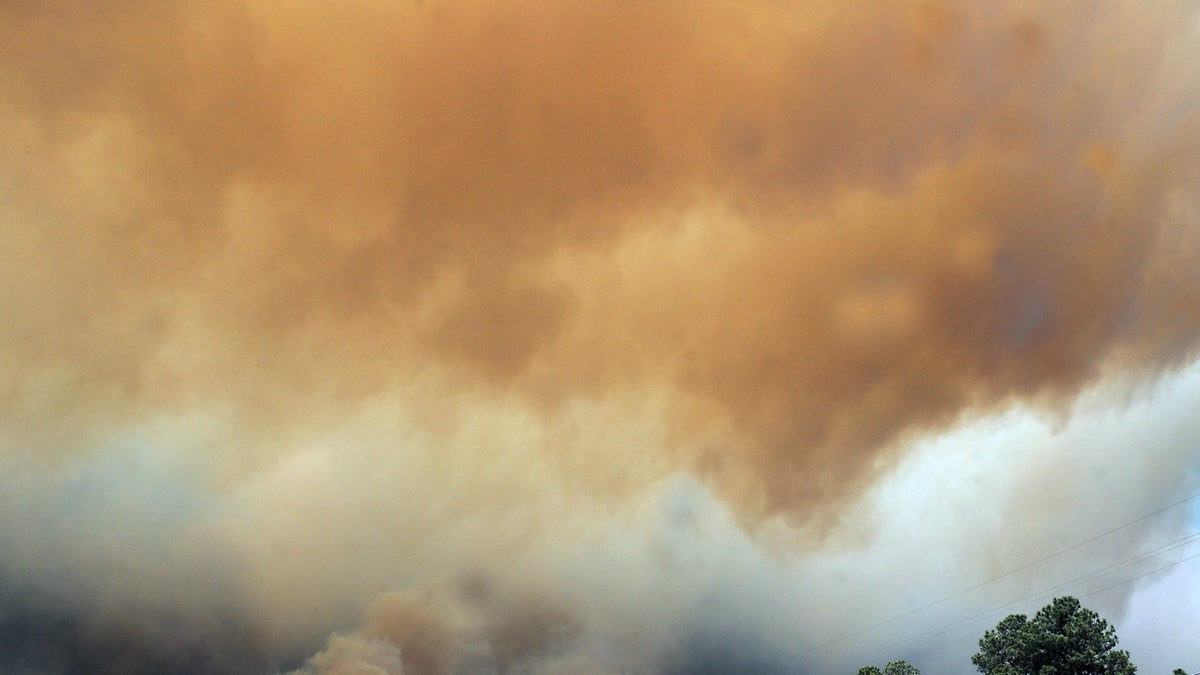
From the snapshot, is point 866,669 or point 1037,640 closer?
point 1037,640

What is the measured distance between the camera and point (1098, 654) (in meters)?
90.3

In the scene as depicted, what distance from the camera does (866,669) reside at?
118438 millimetres

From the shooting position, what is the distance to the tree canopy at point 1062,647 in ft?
294

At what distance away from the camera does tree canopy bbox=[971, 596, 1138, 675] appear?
89500mm

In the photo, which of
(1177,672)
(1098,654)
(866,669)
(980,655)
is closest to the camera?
(1177,672)

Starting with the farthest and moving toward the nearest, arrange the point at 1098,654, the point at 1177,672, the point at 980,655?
the point at 980,655 → the point at 1098,654 → the point at 1177,672

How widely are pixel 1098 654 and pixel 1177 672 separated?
35.3 feet

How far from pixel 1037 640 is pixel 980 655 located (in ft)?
30.5

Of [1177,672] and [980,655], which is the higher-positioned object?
[980,655]

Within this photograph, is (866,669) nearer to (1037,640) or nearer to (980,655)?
(980,655)

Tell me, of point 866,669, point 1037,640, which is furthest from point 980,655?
point 866,669

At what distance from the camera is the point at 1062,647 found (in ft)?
301

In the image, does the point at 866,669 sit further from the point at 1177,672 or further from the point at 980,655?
the point at 1177,672

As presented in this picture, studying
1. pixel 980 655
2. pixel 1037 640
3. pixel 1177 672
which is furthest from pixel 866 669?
pixel 1177 672
